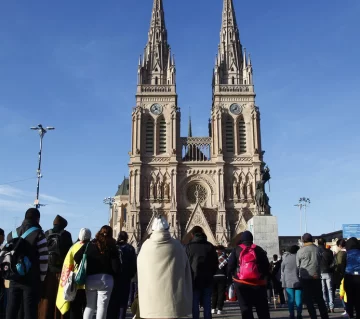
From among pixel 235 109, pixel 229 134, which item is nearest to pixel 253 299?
pixel 229 134

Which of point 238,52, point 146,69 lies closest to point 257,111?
point 238,52

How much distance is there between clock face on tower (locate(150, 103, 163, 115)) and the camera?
56281 mm

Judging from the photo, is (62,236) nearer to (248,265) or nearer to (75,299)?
(75,299)

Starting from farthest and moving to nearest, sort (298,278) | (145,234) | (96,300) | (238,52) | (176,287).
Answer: (238,52), (145,234), (298,278), (96,300), (176,287)

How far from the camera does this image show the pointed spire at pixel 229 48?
193 feet

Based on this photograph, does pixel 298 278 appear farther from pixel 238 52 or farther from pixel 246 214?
pixel 238 52

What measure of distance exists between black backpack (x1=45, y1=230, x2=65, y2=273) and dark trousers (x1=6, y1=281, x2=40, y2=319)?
41.2 inches

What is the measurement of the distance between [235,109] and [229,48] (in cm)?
1012

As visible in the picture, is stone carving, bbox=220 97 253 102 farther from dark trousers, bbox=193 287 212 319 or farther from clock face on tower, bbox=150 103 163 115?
dark trousers, bbox=193 287 212 319

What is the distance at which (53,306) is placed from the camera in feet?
26.4

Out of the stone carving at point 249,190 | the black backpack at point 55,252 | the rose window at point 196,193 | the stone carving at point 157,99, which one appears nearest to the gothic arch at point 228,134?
the stone carving at point 249,190

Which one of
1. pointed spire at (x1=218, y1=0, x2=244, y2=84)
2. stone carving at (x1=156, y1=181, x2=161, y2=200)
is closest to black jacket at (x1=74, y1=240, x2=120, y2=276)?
stone carving at (x1=156, y1=181, x2=161, y2=200)

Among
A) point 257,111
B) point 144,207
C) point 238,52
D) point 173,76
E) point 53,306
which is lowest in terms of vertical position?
point 53,306

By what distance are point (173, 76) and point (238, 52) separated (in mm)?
10476
